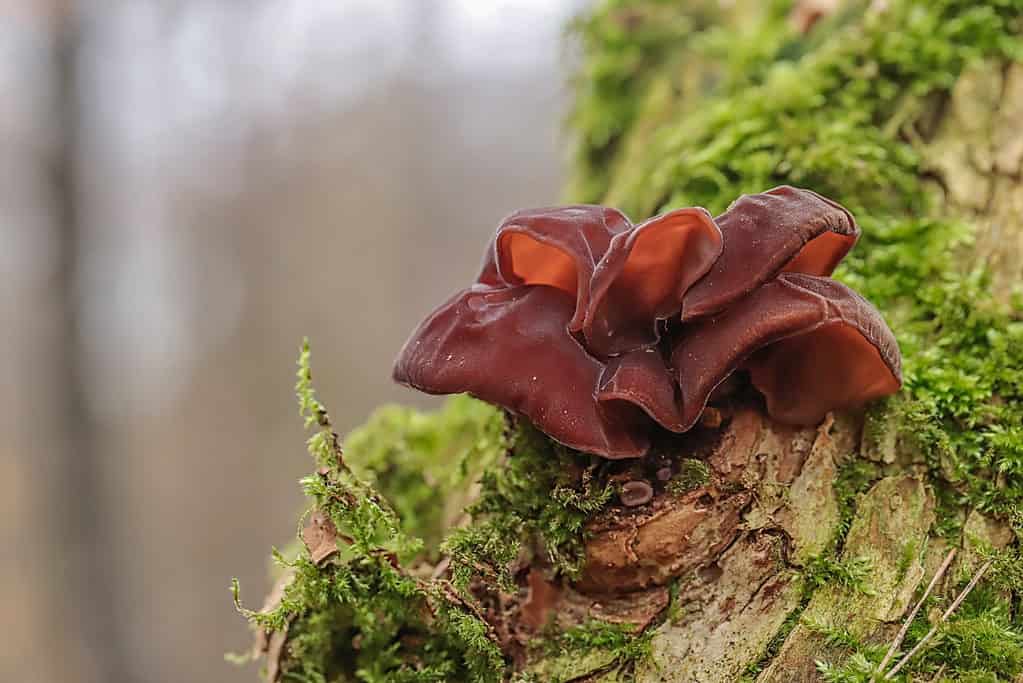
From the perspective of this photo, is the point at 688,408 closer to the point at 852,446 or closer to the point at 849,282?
the point at 852,446

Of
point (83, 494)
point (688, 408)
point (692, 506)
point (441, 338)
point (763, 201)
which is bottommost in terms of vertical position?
point (83, 494)

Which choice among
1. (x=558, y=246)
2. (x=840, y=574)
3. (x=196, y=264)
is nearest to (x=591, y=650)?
(x=840, y=574)

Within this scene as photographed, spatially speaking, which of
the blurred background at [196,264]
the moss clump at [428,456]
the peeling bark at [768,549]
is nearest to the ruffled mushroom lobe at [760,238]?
the peeling bark at [768,549]

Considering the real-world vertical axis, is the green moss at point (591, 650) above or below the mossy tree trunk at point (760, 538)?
below

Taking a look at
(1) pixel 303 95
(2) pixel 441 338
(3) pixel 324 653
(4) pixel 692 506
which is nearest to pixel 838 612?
(4) pixel 692 506

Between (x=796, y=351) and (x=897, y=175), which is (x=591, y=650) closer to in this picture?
(x=796, y=351)

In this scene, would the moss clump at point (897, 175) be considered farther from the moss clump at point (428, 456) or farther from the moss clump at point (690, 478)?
the moss clump at point (428, 456)
